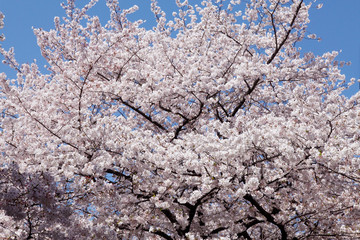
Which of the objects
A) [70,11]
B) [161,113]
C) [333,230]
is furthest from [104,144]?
[70,11]

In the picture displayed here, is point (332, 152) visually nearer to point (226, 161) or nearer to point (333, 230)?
point (226, 161)

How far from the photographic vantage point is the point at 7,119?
8.90 m

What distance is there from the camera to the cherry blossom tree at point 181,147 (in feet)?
23.2

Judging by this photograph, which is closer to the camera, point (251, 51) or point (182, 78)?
point (182, 78)

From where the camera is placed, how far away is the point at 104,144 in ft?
26.9

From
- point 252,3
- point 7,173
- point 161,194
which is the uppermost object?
point 252,3

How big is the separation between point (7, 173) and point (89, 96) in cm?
399

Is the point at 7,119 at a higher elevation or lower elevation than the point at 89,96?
lower

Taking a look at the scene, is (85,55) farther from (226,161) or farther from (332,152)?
(332,152)

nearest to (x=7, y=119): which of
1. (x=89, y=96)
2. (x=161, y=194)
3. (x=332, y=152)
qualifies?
(x=89, y=96)

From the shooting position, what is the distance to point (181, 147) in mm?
8883

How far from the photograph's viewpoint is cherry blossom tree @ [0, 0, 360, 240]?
7.08 m

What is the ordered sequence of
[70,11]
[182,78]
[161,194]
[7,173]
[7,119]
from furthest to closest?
[70,11] < [182,78] < [7,119] < [161,194] < [7,173]

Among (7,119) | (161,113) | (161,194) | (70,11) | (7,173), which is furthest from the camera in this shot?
(70,11)
